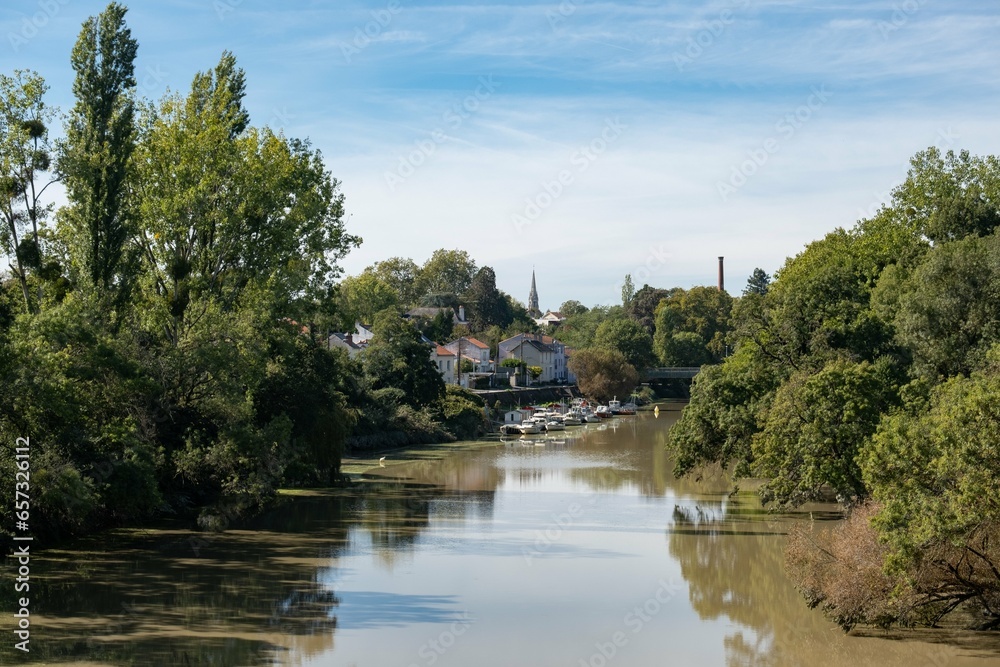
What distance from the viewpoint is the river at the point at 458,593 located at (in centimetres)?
1919

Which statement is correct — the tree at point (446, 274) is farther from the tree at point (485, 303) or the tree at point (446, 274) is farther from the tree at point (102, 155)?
the tree at point (102, 155)

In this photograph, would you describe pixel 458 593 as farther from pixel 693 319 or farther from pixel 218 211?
pixel 693 319

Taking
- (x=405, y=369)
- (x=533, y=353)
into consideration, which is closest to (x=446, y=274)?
(x=533, y=353)

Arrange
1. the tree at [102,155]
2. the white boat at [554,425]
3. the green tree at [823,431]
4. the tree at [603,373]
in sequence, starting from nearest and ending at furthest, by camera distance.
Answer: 1. the green tree at [823,431]
2. the tree at [102,155]
3. the white boat at [554,425]
4. the tree at [603,373]

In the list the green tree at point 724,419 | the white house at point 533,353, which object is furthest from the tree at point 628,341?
the green tree at point 724,419

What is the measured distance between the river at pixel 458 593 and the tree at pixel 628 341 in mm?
68072

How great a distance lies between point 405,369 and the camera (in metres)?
63.8

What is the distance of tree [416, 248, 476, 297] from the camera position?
495ft

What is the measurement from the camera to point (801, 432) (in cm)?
3058

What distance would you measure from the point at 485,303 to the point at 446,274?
13.8 metres

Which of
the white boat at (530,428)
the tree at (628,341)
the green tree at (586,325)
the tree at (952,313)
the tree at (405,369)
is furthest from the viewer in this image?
the green tree at (586,325)

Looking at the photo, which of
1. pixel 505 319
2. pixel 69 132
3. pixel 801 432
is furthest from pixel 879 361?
pixel 505 319

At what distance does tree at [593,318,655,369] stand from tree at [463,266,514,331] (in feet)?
112

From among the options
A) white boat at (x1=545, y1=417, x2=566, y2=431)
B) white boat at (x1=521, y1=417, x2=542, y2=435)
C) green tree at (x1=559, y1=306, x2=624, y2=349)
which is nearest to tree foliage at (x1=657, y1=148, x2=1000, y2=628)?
white boat at (x1=521, y1=417, x2=542, y2=435)
